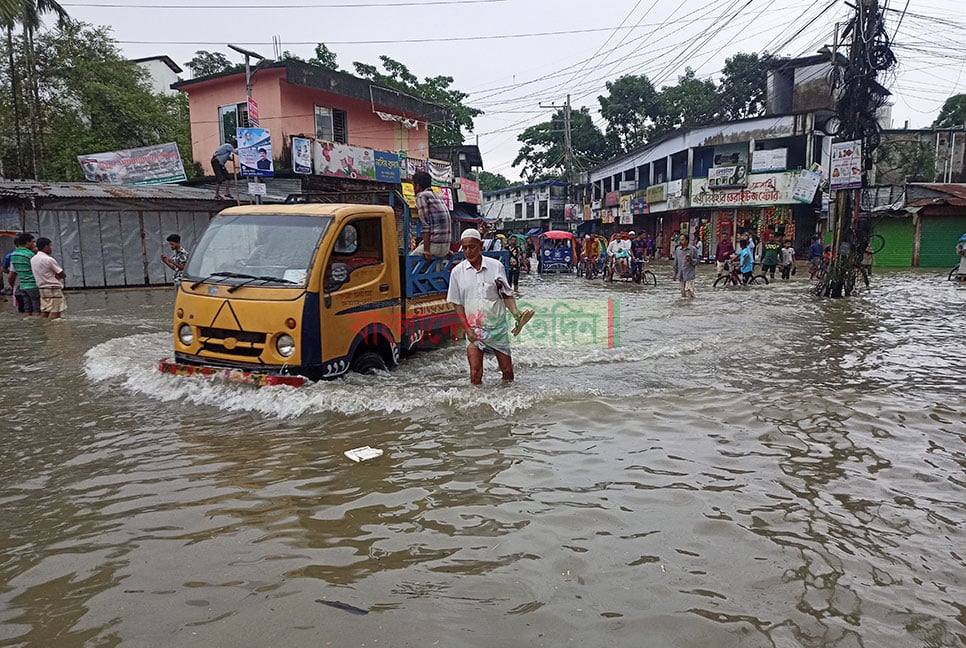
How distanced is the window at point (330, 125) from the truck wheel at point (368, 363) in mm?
19113

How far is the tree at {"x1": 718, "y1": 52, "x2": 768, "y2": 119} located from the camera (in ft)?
139

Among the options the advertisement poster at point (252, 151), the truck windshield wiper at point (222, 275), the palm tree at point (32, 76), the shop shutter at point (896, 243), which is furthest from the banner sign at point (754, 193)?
the truck windshield wiper at point (222, 275)

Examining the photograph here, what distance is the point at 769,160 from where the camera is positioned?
31609 millimetres

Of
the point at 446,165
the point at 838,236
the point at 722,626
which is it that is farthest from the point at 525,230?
the point at 722,626

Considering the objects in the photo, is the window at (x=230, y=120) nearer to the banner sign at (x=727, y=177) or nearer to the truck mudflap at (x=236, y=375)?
the truck mudflap at (x=236, y=375)

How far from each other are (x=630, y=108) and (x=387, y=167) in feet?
91.4

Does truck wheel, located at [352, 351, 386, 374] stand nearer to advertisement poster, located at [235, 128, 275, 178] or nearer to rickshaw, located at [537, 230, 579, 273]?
advertisement poster, located at [235, 128, 275, 178]

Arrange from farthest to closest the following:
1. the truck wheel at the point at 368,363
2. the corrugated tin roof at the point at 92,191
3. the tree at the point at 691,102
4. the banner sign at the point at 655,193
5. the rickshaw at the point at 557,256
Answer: the tree at the point at 691,102 → the banner sign at the point at 655,193 → the rickshaw at the point at 557,256 → the corrugated tin roof at the point at 92,191 → the truck wheel at the point at 368,363

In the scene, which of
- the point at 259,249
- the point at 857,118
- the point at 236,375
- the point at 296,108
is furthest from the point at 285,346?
the point at 296,108

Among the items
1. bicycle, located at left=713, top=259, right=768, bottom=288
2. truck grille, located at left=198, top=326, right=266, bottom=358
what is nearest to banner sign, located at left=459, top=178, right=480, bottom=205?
bicycle, located at left=713, top=259, right=768, bottom=288

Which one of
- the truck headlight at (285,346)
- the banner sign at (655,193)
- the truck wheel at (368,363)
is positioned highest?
the banner sign at (655,193)

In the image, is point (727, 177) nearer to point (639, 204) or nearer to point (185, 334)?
point (639, 204)

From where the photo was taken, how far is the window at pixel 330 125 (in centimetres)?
2420

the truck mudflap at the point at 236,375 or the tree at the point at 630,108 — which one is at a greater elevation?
the tree at the point at 630,108
